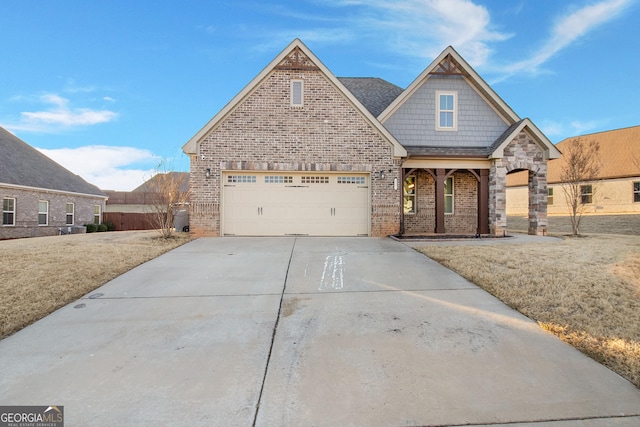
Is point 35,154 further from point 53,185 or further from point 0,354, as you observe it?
point 0,354

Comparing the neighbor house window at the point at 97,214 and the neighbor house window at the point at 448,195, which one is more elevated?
the neighbor house window at the point at 448,195

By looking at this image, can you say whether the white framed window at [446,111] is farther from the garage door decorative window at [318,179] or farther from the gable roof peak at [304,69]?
the garage door decorative window at [318,179]

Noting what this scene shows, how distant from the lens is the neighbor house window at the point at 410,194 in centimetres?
1473

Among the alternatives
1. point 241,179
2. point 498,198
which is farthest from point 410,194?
point 241,179

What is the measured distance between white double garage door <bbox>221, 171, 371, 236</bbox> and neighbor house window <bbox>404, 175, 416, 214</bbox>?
112 inches

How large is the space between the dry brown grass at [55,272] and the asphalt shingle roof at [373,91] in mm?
10298

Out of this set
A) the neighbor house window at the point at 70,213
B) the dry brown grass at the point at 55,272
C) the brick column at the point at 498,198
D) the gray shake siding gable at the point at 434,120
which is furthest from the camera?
the neighbor house window at the point at 70,213

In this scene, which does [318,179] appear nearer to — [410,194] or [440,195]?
[410,194]

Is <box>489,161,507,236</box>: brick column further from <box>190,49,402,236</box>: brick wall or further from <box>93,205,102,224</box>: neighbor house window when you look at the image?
<box>93,205,102,224</box>: neighbor house window

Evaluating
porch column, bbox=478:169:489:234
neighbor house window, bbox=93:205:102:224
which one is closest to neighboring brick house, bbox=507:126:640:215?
porch column, bbox=478:169:489:234

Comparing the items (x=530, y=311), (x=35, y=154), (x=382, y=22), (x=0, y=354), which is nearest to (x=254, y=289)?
(x=0, y=354)

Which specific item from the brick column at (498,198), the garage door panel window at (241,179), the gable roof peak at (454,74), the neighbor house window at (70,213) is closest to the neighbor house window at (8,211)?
the neighbor house window at (70,213)

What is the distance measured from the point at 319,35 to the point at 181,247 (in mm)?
11217

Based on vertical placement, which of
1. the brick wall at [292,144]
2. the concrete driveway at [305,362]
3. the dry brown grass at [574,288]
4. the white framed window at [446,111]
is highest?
the white framed window at [446,111]
